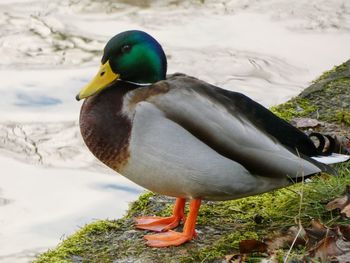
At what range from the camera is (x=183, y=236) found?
13.4ft

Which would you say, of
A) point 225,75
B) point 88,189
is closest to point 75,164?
point 88,189

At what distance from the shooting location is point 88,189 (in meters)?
5.84

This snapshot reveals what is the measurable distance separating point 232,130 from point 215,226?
0.58 metres

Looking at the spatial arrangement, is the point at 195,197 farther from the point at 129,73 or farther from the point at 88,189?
the point at 88,189

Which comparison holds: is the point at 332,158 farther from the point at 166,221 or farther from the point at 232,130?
the point at 166,221

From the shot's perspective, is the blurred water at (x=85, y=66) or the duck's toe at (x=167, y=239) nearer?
the duck's toe at (x=167, y=239)

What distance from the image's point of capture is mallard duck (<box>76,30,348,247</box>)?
384 cm

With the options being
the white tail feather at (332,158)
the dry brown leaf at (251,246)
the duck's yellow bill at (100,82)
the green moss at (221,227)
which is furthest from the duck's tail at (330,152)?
the duck's yellow bill at (100,82)

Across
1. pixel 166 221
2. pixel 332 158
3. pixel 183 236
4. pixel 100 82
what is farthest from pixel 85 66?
pixel 332 158

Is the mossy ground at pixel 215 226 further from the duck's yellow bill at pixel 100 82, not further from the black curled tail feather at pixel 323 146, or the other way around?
the duck's yellow bill at pixel 100 82

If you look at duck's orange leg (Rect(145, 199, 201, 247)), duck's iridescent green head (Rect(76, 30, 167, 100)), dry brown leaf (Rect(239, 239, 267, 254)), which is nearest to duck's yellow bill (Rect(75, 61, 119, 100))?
duck's iridescent green head (Rect(76, 30, 167, 100))

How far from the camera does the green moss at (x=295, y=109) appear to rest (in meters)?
5.38

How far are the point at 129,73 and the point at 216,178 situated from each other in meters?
0.60

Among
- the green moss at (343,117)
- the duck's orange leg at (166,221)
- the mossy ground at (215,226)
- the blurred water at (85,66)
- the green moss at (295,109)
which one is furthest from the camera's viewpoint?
the blurred water at (85,66)
